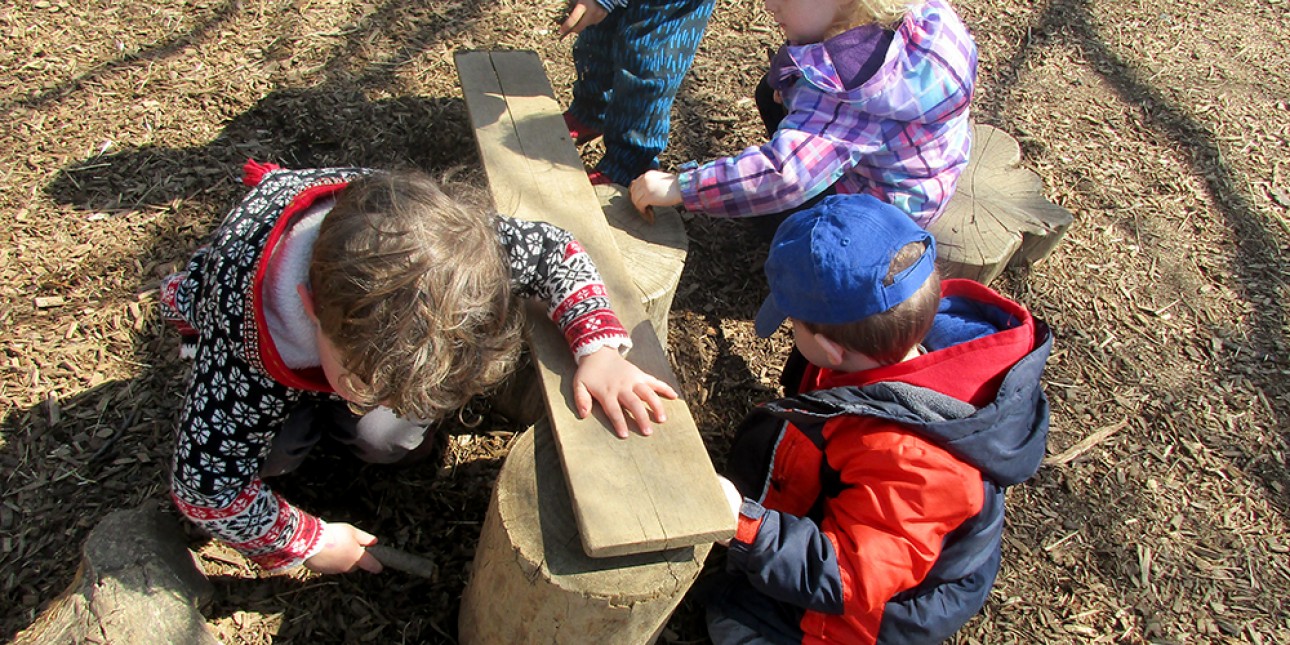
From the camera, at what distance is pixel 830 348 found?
2070 millimetres

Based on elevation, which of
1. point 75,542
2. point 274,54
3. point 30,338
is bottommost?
point 75,542

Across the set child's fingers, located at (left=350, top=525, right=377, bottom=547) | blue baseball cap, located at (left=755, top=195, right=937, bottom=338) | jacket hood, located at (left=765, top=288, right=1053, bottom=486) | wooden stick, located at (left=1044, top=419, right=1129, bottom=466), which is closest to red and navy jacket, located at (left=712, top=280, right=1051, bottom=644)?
jacket hood, located at (left=765, top=288, right=1053, bottom=486)

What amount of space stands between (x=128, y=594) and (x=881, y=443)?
161 centimetres

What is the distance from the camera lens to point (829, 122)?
2.66 m

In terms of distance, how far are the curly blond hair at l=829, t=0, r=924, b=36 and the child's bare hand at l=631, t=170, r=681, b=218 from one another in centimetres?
65

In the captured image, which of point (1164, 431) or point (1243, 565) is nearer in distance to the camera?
point (1243, 565)

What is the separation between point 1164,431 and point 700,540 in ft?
6.82

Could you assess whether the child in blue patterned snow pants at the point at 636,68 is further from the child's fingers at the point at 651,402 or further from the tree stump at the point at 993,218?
the child's fingers at the point at 651,402

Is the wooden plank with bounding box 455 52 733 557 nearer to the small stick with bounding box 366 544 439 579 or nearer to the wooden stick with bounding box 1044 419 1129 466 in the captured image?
the small stick with bounding box 366 544 439 579

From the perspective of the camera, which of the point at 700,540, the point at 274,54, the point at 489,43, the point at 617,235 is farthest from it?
the point at 489,43

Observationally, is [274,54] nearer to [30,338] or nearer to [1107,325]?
[30,338]

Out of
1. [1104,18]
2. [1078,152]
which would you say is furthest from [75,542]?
[1104,18]

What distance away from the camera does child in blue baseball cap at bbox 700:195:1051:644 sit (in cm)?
190

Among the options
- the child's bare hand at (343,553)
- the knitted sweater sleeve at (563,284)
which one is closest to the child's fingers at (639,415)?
the knitted sweater sleeve at (563,284)
